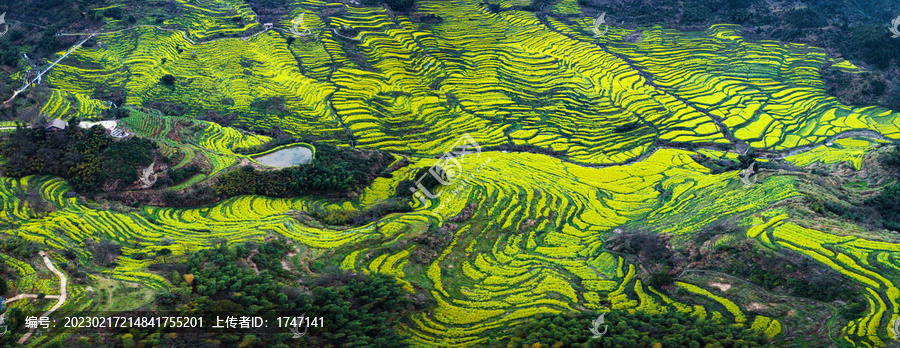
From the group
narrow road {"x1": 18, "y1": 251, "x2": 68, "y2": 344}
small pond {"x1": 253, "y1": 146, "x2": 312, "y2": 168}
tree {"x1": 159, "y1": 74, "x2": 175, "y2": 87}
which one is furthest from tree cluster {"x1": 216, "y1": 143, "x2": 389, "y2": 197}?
tree {"x1": 159, "y1": 74, "x2": 175, "y2": 87}

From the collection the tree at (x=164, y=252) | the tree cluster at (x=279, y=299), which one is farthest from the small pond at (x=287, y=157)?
the tree cluster at (x=279, y=299)

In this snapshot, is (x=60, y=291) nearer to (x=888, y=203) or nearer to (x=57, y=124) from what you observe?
(x=57, y=124)

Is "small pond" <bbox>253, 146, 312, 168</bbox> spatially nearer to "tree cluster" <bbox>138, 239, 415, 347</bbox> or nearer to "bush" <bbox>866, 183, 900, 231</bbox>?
"tree cluster" <bbox>138, 239, 415, 347</bbox>

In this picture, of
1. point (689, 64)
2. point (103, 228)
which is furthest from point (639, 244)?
point (689, 64)

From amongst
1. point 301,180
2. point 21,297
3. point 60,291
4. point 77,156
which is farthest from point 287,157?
point 21,297

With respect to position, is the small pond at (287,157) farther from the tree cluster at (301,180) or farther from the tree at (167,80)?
the tree at (167,80)

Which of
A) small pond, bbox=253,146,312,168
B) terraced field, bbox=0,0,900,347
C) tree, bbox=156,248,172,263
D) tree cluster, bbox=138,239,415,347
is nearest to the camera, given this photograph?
tree cluster, bbox=138,239,415,347

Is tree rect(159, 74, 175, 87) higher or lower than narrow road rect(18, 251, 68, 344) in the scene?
lower
